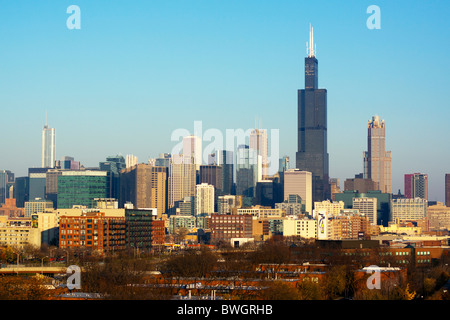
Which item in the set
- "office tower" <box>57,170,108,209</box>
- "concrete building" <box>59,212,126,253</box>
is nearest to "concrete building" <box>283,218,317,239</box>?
"office tower" <box>57,170,108,209</box>

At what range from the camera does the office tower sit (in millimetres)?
185250

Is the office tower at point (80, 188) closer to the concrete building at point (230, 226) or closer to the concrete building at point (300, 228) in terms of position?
the concrete building at point (230, 226)

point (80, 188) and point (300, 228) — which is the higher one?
point (80, 188)

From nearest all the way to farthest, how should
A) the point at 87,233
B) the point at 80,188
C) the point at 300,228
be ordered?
1. the point at 87,233
2. the point at 300,228
3. the point at 80,188

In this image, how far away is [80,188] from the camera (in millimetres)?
187250

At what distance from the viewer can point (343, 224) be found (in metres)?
170

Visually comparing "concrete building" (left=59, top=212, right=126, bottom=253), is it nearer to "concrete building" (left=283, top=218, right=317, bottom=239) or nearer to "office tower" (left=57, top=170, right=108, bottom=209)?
"concrete building" (left=283, top=218, right=317, bottom=239)

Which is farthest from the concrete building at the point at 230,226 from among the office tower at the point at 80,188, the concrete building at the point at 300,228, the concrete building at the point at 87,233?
the concrete building at the point at 87,233

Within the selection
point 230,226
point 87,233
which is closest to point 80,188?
point 230,226

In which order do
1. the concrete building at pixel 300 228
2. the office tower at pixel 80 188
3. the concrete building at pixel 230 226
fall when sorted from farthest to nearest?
the office tower at pixel 80 188
the concrete building at pixel 230 226
the concrete building at pixel 300 228

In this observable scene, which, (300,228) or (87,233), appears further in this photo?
(300,228)

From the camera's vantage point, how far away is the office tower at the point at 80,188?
18525 centimetres

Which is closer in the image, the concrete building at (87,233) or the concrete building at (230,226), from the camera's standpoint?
the concrete building at (87,233)

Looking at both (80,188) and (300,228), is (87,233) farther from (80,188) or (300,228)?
(80,188)
